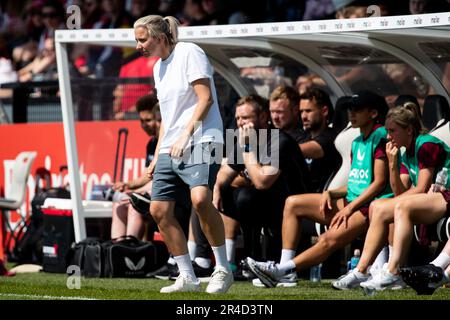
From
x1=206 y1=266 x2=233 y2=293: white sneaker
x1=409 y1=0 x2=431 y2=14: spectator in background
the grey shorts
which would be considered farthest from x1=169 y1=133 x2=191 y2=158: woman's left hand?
x1=409 y1=0 x2=431 y2=14: spectator in background

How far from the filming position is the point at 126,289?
8.91 m

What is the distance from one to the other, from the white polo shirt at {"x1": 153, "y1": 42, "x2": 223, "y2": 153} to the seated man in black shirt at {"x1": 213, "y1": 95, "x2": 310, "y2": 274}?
4.95ft

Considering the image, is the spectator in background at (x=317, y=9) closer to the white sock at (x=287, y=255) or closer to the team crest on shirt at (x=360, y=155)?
the team crest on shirt at (x=360, y=155)

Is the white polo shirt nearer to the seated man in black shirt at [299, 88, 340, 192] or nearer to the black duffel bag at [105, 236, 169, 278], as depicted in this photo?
the seated man in black shirt at [299, 88, 340, 192]

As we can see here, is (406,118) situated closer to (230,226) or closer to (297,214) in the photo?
(297,214)

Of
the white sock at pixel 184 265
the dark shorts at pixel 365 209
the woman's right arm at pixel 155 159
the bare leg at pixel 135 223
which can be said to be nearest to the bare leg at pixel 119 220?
the bare leg at pixel 135 223

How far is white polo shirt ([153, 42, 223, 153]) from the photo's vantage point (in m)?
8.09

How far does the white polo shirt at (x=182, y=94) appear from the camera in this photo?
8.09m

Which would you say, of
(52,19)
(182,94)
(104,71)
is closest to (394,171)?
(182,94)

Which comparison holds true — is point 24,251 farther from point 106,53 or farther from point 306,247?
point 306,247

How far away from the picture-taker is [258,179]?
9.62 metres

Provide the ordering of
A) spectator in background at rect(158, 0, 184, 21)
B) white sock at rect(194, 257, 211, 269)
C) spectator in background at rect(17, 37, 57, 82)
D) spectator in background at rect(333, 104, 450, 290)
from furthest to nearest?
spectator in background at rect(17, 37, 57, 82)
spectator in background at rect(158, 0, 184, 21)
white sock at rect(194, 257, 211, 269)
spectator in background at rect(333, 104, 450, 290)

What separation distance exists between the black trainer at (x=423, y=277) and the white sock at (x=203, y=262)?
2.80m

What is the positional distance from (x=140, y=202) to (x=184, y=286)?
2.66 metres
